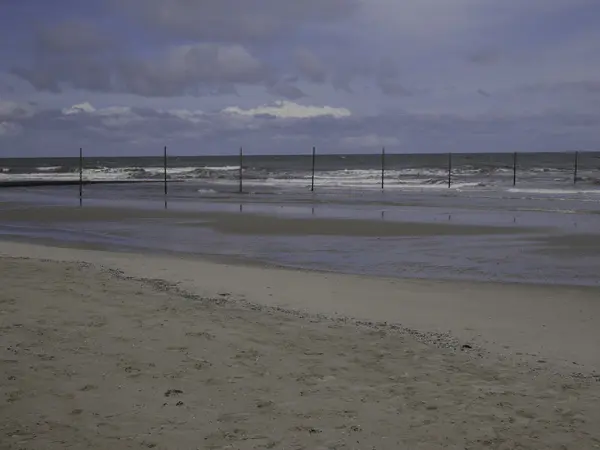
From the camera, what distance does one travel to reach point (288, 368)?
4.73m

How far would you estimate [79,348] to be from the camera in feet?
16.2

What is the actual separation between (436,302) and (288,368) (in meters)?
3.30

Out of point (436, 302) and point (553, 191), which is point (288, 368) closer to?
point (436, 302)

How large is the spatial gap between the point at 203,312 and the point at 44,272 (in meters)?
3.08

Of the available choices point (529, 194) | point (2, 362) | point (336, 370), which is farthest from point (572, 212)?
point (2, 362)

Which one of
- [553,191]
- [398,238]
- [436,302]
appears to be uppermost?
[553,191]

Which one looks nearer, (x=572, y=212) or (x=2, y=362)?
(x=2, y=362)

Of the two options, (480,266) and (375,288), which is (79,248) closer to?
(375,288)

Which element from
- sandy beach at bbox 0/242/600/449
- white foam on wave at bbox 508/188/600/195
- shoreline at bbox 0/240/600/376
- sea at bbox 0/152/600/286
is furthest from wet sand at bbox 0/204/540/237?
white foam on wave at bbox 508/188/600/195

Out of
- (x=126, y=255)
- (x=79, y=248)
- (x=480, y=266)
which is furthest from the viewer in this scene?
(x=79, y=248)

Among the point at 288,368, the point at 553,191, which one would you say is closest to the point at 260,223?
the point at 288,368

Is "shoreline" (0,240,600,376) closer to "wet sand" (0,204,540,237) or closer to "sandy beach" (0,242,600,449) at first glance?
"sandy beach" (0,242,600,449)

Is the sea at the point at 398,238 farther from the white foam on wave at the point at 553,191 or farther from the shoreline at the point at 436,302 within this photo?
the white foam on wave at the point at 553,191

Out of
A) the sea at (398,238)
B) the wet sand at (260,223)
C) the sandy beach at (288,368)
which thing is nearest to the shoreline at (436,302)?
the sandy beach at (288,368)
